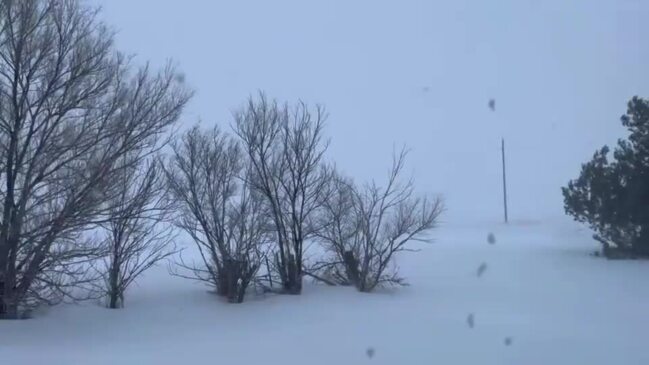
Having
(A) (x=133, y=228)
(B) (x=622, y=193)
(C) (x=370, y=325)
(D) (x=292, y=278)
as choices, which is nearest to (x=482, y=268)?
(B) (x=622, y=193)

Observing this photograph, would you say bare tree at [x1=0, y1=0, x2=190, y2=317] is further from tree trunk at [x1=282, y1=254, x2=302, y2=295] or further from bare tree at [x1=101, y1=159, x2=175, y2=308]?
tree trunk at [x1=282, y1=254, x2=302, y2=295]

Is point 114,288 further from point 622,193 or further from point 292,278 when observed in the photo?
point 622,193

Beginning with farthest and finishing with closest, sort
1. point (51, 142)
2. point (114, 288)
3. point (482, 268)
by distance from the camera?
point (482, 268) → point (114, 288) → point (51, 142)

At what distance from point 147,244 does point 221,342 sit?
172 inches

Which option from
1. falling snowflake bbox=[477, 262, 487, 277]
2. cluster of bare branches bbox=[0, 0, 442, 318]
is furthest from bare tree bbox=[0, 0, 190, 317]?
falling snowflake bbox=[477, 262, 487, 277]

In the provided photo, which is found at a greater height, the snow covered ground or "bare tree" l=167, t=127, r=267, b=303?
"bare tree" l=167, t=127, r=267, b=303

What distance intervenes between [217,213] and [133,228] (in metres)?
2.09

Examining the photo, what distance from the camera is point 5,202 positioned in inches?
591

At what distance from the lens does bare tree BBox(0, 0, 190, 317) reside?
1498 cm

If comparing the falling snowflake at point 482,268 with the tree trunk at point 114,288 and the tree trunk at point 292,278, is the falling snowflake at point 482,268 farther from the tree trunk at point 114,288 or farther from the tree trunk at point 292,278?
the tree trunk at point 114,288

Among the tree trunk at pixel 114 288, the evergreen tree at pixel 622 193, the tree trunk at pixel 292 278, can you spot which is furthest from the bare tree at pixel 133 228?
the evergreen tree at pixel 622 193

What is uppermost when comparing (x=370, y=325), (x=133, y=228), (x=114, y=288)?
(x=133, y=228)

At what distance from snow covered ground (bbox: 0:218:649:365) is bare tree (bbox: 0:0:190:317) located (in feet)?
3.50

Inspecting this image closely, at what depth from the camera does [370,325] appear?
634 inches
